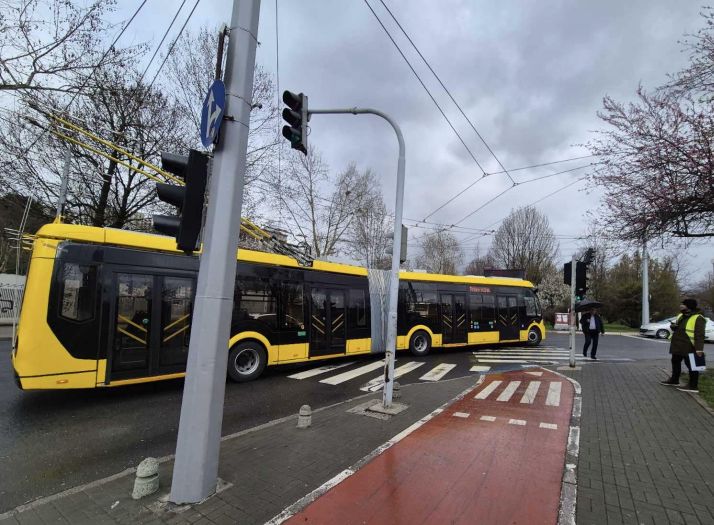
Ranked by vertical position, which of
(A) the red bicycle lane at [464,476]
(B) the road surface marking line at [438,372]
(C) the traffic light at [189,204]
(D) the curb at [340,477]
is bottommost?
(B) the road surface marking line at [438,372]

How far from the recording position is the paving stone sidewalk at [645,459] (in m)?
3.34

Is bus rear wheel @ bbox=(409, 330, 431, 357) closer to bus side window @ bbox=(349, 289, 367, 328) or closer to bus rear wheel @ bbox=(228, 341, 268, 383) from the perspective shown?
bus side window @ bbox=(349, 289, 367, 328)

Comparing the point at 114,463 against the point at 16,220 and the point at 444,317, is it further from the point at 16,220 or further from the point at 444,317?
the point at 16,220

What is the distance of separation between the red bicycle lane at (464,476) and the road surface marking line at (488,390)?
1.02m

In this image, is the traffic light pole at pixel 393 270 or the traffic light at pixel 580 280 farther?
the traffic light at pixel 580 280

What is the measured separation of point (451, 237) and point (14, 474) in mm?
47024

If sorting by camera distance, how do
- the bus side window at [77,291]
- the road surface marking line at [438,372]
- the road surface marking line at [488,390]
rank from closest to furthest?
1. the bus side window at [77,291]
2. the road surface marking line at [488,390]
3. the road surface marking line at [438,372]

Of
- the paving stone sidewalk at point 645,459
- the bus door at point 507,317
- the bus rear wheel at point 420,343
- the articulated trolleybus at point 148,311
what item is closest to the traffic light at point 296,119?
the articulated trolleybus at point 148,311

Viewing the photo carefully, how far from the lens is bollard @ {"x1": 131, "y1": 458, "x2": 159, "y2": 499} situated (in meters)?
3.45

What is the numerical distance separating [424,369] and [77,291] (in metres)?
8.69

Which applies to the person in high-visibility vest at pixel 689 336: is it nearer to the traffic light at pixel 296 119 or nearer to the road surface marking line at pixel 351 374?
the road surface marking line at pixel 351 374

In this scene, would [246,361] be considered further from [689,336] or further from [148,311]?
[689,336]

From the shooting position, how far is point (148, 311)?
741 centimetres

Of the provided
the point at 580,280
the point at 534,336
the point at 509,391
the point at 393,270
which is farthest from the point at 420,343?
the point at 393,270
